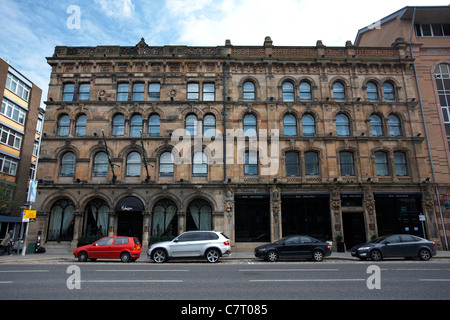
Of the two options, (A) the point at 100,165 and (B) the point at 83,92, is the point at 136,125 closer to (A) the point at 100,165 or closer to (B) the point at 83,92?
(A) the point at 100,165

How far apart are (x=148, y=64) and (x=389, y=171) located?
22364mm

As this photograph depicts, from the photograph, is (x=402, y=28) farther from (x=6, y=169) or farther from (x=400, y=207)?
(x=6, y=169)

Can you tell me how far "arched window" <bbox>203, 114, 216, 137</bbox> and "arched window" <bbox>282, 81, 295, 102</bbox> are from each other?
6606 millimetres

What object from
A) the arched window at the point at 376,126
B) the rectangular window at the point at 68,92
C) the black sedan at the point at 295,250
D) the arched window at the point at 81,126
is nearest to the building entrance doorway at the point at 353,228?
the black sedan at the point at 295,250

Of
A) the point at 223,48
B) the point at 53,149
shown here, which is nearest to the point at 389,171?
the point at 223,48

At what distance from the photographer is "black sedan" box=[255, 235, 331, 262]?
15523 millimetres

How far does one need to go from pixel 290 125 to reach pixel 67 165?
740 inches

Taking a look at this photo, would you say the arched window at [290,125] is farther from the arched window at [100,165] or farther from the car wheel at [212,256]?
the arched window at [100,165]

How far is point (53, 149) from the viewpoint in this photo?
22.6m

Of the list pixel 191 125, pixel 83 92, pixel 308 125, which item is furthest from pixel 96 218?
pixel 308 125

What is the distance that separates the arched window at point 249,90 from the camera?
A: 24.2m

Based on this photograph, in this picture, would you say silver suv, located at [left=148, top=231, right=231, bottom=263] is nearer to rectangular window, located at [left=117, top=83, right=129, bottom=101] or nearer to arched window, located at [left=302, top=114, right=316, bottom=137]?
arched window, located at [left=302, top=114, right=316, bottom=137]

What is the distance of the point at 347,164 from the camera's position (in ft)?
74.8

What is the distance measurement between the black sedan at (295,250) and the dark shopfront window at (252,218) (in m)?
5.52
